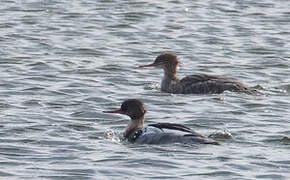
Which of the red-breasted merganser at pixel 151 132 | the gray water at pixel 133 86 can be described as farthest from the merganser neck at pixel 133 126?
the gray water at pixel 133 86

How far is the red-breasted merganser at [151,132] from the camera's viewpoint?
16.3 m

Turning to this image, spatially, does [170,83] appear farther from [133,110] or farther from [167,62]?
[133,110]

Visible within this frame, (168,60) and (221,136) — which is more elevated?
(221,136)

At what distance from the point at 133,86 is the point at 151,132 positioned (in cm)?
545

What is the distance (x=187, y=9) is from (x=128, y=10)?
1.69m

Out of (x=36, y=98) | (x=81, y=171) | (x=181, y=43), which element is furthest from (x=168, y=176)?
(x=181, y=43)

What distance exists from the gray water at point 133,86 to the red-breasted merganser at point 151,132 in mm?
117

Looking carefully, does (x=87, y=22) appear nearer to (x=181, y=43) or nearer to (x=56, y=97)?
(x=181, y=43)

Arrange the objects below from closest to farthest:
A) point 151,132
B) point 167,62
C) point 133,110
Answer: point 151,132 < point 133,110 < point 167,62

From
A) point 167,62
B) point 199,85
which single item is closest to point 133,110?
point 199,85

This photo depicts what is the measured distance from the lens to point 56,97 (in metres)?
20.4

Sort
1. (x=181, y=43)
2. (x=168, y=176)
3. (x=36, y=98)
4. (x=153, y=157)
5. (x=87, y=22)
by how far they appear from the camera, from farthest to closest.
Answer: (x=87, y=22) < (x=181, y=43) < (x=36, y=98) < (x=153, y=157) < (x=168, y=176)

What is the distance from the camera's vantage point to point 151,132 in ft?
54.6

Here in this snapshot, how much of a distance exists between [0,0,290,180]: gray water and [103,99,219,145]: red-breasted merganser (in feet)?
0.38
